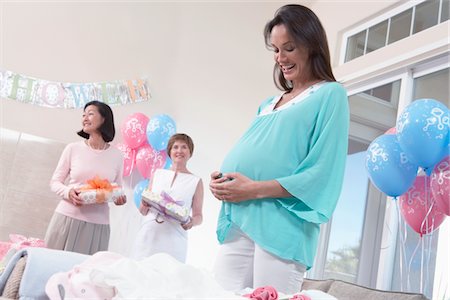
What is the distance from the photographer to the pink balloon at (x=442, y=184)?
2732 millimetres

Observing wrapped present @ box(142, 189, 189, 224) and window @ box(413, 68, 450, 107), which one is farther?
window @ box(413, 68, 450, 107)

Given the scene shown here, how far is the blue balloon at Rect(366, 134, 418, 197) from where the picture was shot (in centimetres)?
298

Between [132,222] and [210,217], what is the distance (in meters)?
0.75

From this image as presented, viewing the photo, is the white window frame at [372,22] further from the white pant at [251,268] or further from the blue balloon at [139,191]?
the white pant at [251,268]

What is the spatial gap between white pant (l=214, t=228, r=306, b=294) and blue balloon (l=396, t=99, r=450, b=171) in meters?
1.57

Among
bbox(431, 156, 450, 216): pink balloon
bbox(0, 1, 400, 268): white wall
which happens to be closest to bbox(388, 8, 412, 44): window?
bbox(0, 1, 400, 268): white wall

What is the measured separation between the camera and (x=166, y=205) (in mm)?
3234

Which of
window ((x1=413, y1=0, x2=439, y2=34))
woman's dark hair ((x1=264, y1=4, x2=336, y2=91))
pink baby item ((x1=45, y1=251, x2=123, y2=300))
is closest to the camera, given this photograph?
pink baby item ((x1=45, y1=251, x2=123, y2=300))

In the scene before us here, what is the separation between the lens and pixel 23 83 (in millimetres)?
4500

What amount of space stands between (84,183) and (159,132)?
43.1 inches

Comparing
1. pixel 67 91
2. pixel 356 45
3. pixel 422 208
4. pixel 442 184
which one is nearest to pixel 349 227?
pixel 356 45

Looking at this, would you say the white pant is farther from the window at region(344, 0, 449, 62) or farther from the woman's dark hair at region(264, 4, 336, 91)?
the window at region(344, 0, 449, 62)

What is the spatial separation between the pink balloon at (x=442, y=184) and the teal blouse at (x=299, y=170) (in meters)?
1.45

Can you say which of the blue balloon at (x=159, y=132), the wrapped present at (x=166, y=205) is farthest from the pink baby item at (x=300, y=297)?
the blue balloon at (x=159, y=132)
